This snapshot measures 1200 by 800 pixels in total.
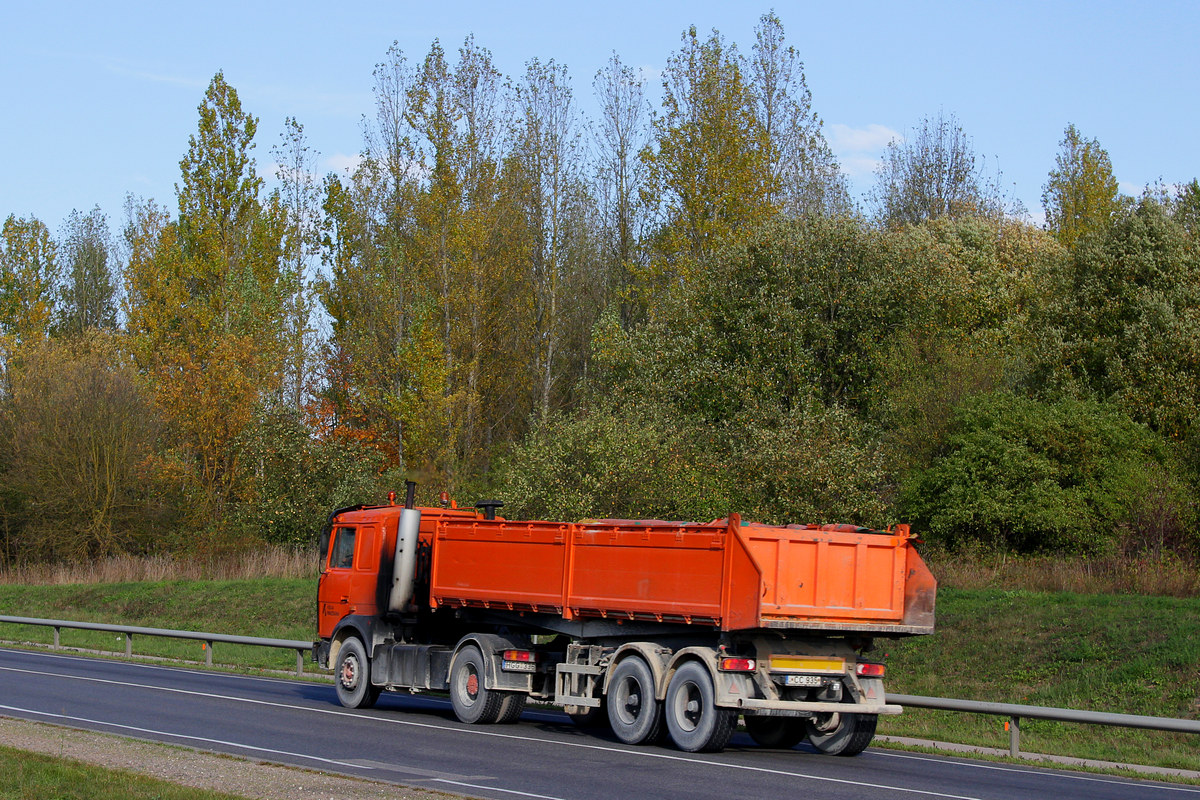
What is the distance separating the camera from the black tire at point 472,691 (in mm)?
16062

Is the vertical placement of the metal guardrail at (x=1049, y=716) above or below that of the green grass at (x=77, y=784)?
above

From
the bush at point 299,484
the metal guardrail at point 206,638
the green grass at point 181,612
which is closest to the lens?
the metal guardrail at point 206,638

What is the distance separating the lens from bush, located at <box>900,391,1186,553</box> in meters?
27.2

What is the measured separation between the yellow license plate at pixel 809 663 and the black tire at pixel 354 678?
6879 mm

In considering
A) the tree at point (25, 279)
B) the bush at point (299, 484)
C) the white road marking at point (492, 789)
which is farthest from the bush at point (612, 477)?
the tree at point (25, 279)

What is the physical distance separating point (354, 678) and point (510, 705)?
9.85ft

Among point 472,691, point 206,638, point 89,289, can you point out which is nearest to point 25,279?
point 89,289

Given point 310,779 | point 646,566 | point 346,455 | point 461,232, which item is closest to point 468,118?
point 461,232

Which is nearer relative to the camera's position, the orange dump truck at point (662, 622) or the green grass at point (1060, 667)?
the orange dump truck at point (662, 622)

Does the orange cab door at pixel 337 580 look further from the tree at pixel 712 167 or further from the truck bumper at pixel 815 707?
the tree at pixel 712 167

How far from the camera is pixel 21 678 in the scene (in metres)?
20.9

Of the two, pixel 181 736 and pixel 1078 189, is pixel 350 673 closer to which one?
pixel 181 736

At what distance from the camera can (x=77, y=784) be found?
992 cm

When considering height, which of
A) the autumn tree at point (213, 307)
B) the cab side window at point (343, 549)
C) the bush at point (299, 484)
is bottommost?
the cab side window at point (343, 549)
